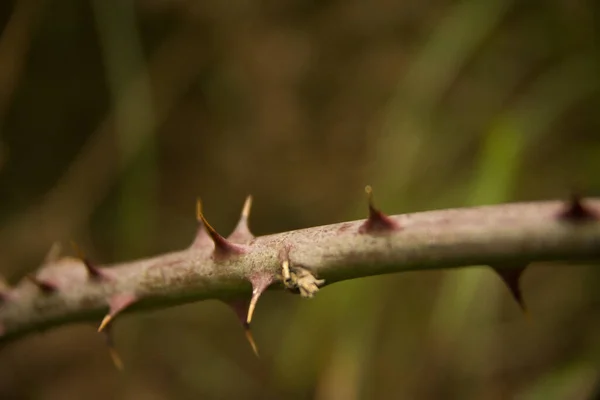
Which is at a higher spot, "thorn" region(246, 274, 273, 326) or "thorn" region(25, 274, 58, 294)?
"thorn" region(246, 274, 273, 326)

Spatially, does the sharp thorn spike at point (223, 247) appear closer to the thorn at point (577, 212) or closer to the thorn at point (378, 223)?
the thorn at point (378, 223)

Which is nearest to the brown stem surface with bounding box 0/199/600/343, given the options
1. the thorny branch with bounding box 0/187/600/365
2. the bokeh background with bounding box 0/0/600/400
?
the thorny branch with bounding box 0/187/600/365

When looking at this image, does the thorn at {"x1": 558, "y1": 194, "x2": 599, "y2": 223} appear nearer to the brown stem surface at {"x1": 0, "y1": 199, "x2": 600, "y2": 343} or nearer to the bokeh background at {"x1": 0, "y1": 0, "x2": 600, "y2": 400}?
the brown stem surface at {"x1": 0, "y1": 199, "x2": 600, "y2": 343}

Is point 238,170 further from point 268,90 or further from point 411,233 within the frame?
point 411,233

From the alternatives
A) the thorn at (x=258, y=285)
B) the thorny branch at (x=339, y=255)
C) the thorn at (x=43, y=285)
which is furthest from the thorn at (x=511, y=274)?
the thorn at (x=43, y=285)

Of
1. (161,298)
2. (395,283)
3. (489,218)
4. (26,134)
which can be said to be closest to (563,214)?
(489,218)

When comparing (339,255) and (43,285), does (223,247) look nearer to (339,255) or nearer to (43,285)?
(339,255)

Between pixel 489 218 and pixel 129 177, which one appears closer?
pixel 489 218

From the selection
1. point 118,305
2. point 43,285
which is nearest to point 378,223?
point 118,305
